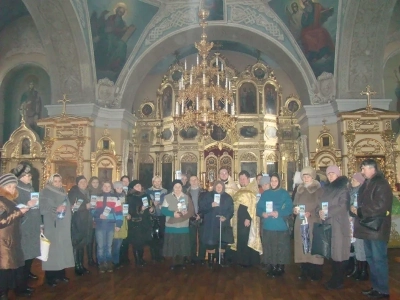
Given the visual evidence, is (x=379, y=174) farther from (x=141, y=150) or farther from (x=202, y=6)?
(x=141, y=150)

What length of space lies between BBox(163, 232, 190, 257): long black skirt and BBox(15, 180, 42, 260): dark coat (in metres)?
2.08

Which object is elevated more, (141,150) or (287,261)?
(141,150)

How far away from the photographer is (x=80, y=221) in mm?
6273

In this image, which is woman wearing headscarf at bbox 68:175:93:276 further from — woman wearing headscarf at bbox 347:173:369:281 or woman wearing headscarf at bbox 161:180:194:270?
woman wearing headscarf at bbox 347:173:369:281

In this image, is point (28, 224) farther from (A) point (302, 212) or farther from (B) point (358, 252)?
(B) point (358, 252)

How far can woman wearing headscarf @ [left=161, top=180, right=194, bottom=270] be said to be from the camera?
255 inches

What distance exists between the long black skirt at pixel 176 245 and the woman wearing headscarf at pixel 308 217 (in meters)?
1.84

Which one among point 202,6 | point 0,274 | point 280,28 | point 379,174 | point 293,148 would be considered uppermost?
point 202,6

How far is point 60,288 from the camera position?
208 inches

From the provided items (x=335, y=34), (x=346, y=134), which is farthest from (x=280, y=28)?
(x=346, y=134)

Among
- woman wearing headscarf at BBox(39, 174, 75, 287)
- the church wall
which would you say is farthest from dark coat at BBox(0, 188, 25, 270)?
the church wall

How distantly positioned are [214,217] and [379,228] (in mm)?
2842

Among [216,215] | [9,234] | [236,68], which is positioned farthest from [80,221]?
[236,68]

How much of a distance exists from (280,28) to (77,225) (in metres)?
10.7
